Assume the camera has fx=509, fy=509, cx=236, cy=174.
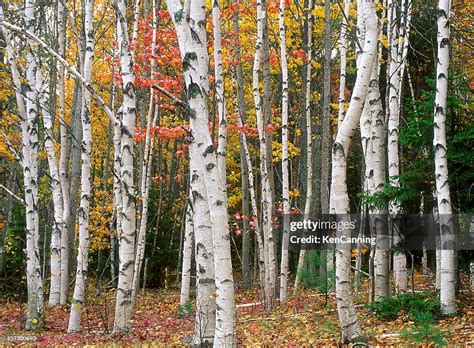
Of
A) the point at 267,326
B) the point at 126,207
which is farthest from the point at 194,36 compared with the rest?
the point at 267,326

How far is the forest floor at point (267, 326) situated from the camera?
21.8 feet

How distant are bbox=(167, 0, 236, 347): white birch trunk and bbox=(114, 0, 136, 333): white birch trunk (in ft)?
8.65

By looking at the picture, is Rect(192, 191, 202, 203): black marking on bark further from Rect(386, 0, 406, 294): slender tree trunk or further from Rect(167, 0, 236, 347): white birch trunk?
Rect(386, 0, 406, 294): slender tree trunk

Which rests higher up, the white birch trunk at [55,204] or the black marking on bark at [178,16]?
the black marking on bark at [178,16]

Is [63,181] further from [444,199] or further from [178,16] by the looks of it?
[444,199]

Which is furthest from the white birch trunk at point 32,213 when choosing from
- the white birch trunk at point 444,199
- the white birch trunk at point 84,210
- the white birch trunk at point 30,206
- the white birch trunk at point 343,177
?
the white birch trunk at point 444,199

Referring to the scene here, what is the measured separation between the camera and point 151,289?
57.7 ft

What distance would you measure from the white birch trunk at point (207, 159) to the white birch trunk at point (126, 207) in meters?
2.64

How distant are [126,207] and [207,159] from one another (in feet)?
9.75

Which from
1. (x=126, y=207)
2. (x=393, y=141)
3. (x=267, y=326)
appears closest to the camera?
(x=126, y=207)

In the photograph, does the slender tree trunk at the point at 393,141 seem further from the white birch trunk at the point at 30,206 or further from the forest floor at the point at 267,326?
the white birch trunk at the point at 30,206

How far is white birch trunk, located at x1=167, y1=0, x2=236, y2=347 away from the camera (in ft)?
16.4

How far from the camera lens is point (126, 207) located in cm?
765

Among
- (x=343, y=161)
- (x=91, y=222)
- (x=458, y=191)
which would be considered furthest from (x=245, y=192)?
(x=343, y=161)
